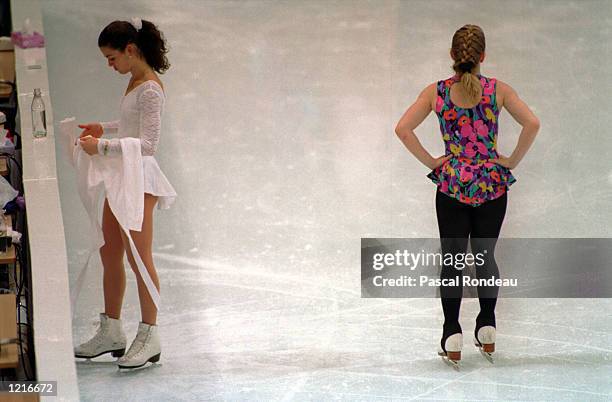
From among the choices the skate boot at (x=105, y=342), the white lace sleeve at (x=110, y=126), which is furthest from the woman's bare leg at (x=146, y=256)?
the white lace sleeve at (x=110, y=126)

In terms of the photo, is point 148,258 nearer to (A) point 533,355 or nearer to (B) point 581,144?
(A) point 533,355

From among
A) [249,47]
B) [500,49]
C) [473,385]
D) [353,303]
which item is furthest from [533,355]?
[249,47]

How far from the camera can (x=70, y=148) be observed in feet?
18.1

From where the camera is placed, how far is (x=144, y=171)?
211 inches

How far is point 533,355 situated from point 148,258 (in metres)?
1.72

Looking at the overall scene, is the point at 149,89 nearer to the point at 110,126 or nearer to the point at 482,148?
the point at 110,126

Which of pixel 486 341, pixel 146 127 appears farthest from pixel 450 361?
pixel 146 127

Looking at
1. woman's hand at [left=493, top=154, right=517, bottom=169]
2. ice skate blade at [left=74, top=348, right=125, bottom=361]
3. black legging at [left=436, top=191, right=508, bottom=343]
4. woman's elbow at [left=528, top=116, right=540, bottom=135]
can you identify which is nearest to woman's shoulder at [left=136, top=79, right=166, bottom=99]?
ice skate blade at [left=74, top=348, right=125, bottom=361]

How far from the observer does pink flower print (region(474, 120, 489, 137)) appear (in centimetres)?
532

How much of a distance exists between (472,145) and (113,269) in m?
1.63

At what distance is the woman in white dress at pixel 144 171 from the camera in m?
5.31

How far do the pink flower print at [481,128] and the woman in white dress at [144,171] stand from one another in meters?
1.33

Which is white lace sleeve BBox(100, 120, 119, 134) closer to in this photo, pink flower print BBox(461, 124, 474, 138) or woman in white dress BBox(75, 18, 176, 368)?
woman in white dress BBox(75, 18, 176, 368)

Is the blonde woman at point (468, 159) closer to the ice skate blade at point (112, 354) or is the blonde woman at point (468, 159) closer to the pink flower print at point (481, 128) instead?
the pink flower print at point (481, 128)
